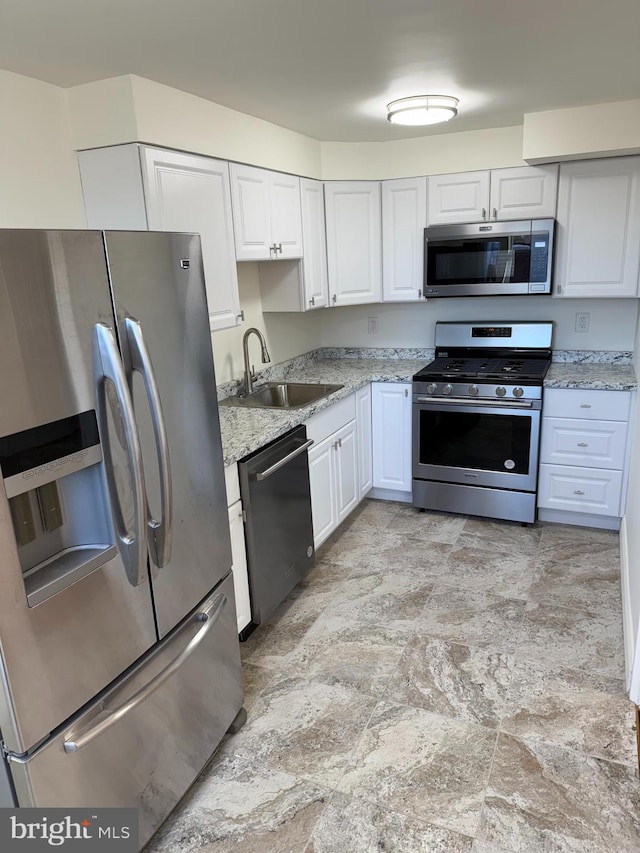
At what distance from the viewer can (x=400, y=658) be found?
2465 mm

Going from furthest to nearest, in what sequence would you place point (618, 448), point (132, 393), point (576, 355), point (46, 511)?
point (576, 355) < point (618, 448) < point (132, 393) < point (46, 511)

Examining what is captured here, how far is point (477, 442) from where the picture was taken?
3.55 m

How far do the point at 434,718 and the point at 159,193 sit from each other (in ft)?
7.29

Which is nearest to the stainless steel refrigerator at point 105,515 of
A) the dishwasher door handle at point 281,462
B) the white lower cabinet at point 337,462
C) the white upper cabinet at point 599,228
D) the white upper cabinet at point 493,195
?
the dishwasher door handle at point 281,462

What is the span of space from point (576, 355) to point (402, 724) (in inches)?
103

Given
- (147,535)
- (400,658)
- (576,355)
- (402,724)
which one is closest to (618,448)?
(576,355)

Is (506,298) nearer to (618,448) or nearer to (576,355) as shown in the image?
(576,355)

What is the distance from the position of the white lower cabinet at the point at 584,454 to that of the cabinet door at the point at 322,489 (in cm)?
126

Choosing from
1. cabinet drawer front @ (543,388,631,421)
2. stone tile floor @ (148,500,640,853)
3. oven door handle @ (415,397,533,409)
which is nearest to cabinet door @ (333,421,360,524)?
stone tile floor @ (148,500,640,853)

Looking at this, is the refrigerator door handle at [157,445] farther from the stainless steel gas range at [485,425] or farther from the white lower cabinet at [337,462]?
the stainless steel gas range at [485,425]

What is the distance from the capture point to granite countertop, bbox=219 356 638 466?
252 cm

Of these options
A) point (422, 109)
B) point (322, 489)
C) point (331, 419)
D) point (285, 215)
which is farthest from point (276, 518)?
point (422, 109)

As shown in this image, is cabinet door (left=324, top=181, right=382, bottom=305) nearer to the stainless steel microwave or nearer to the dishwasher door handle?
the stainless steel microwave

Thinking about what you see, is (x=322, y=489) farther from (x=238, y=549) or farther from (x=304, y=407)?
(x=238, y=549)
